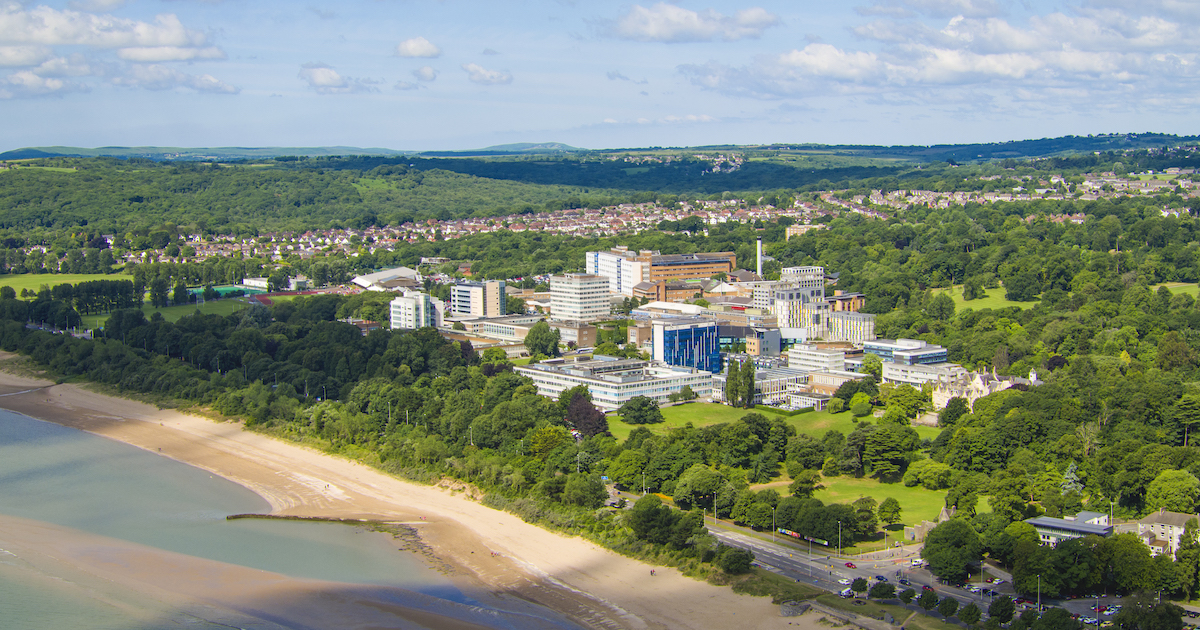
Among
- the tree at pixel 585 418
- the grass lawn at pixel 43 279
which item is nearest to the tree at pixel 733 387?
the tree at pixel 585 418

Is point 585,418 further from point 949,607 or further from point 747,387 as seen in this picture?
point 949,607

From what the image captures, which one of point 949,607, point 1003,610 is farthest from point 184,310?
point 1003,610

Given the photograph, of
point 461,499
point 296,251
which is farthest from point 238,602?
point 296,251

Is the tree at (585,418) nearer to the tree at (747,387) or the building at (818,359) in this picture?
the tree at (747,387)

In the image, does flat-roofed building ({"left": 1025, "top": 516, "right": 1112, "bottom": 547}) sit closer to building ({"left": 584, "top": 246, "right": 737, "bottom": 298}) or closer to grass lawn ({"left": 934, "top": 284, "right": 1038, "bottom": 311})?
grass lawn ({"left": 934, "top": 284, "right": 1038, "bottom": 311})

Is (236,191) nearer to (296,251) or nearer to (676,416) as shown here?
(296,251)

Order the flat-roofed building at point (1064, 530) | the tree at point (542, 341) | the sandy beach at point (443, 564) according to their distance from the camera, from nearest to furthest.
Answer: the sandy beach at point (443, 564) → the flat-roofed building at point (1064, 530) → the tree at point (542, 341)
